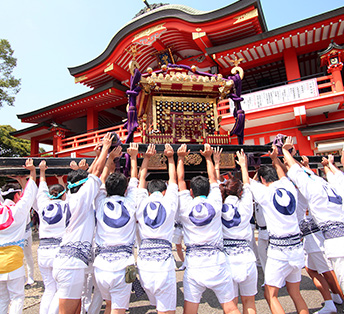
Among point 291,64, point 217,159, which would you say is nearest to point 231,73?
point 217,159

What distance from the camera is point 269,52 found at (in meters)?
9.83

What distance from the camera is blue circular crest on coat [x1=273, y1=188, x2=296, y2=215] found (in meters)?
2.66

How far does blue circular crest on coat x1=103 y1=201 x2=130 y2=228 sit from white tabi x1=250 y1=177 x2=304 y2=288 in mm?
1542

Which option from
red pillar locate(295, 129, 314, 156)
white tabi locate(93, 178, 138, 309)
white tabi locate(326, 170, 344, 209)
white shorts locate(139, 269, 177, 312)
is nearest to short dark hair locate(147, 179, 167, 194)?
white tabi locate(93, 178, 138, 309)

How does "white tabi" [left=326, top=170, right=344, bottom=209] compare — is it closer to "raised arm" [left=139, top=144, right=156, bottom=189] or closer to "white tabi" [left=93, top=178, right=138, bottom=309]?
"raised arm" [left=139, top=144, right=156, bottom=189]

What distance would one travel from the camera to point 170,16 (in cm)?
1007

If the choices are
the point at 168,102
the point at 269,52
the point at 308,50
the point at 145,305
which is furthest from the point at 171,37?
the point at 145,305

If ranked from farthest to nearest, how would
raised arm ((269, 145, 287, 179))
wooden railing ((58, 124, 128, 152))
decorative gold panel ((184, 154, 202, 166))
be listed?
1. wooden railing ((58, 124, 128, 152))
2. decorative gold panel ((184, 154, 202, 166))
3. raised arm ((269, 145, 287, 179))

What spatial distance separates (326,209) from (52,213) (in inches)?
138

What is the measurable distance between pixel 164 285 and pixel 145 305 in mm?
1809

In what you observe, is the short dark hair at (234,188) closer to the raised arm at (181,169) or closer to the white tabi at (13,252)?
the raised arm at (181,169)

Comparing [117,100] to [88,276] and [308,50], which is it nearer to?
[308,50]

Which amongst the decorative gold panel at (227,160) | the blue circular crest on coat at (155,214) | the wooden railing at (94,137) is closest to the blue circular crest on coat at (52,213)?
the blue circular crest on coat at (155,214)

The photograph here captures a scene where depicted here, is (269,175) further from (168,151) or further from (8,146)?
(8,146)
